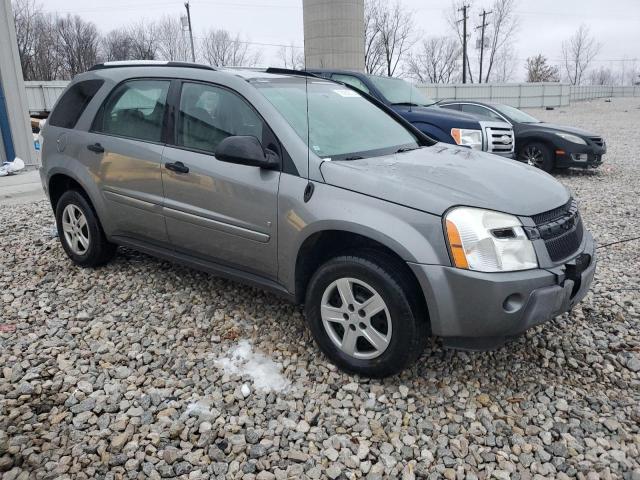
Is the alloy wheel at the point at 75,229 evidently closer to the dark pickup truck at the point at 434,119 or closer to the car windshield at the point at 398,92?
the dark pickup truck at the point at 434,119

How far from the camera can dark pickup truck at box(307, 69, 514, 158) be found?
830 centimetres

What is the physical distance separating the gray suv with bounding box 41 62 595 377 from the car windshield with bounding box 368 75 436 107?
4.60 metres

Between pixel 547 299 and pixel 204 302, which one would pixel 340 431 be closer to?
pixel 547 299

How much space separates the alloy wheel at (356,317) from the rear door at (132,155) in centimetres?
155

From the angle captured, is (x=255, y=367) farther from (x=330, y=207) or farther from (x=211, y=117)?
(x=211, y=117)

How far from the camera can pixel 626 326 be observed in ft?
12.3

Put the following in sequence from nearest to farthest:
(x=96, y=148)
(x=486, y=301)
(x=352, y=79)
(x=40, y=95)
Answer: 1. (x=486, y=301)
2. (x=96, y=148)
3. (x=352, y=79)
4. (x=40, y=95)

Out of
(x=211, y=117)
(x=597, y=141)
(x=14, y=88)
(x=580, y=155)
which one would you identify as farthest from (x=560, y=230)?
(x=14, y=88)

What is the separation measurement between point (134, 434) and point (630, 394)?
2.71 metres

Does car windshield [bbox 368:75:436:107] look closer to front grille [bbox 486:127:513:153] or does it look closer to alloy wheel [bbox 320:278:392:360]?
front grille [bbox 486:127:513:153]

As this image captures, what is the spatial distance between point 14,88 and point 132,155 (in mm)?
7937

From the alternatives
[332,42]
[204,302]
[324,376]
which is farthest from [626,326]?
[332,42]

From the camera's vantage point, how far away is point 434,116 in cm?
841

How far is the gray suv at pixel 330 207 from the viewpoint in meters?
2.70
